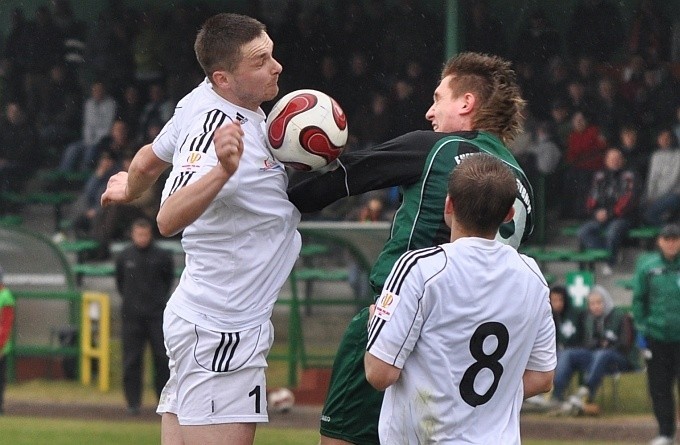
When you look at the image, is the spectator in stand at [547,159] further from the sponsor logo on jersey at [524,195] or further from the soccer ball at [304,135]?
the soccer ball at [304,135]

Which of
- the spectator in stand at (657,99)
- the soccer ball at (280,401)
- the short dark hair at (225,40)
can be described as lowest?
the soccer ball at (280,401)

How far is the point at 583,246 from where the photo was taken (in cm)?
1320

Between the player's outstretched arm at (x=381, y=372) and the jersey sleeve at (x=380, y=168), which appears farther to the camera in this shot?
the jersey sleeve at (x=380, y=168)

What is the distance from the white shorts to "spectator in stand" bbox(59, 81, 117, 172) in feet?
35.3

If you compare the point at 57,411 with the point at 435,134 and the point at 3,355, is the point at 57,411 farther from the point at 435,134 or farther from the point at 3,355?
the point at 435,134

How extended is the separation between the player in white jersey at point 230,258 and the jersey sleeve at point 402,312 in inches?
29.2

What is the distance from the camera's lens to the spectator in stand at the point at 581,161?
527 inches

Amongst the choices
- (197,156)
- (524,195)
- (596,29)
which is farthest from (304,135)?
(596,29)

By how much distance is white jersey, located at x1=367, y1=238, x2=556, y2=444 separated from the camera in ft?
12.0

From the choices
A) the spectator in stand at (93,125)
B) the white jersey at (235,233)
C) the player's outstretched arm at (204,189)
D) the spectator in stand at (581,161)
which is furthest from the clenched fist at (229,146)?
the spectator in stand at (93,125)

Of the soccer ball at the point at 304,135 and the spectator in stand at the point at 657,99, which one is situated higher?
→ the spectator in stand at the point at 657,99

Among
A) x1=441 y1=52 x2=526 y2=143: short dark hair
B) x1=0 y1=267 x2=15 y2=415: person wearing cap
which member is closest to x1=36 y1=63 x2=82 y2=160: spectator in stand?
x1=0 y1=267 x2=15 y2=415: person wearing cap

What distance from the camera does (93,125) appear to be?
49.2ft

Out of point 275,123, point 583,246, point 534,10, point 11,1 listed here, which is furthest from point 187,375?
point 11,1
